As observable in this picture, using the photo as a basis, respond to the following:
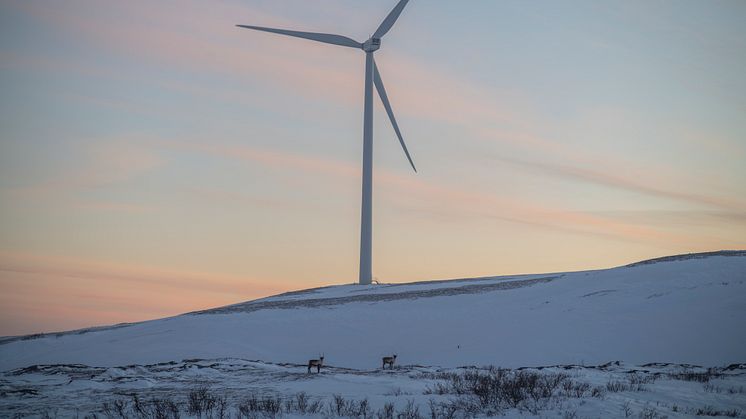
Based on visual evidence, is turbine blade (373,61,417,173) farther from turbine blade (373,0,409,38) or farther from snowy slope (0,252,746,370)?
snowy slope (0,252,746,370)

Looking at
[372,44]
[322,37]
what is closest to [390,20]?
[372,44]

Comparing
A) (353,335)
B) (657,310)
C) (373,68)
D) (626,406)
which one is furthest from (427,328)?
(373,68)

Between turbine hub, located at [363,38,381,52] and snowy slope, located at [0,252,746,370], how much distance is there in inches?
1005

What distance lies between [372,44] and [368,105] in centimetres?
512

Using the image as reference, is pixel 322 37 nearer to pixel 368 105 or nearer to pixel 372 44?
pixel 372 44

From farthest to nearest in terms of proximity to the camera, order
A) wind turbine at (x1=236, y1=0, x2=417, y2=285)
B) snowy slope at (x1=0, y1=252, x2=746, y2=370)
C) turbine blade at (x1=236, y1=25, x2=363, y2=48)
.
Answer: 1. turbine blade at (x1=236, y1=25, x2=363, y2=48)
2. wind turbine at (x1=236, y1=0, x2=417, y2=285)
3. snowy slope at (x1=0, y1=252, x2=746, y2=370)

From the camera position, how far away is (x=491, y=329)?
106ft

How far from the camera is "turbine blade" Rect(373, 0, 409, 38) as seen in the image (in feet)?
Answer: 195

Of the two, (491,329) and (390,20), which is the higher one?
(390,20)

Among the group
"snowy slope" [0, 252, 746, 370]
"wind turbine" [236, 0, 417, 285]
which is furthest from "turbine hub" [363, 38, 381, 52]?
"snowy slope" [0, 252, 746, 370]

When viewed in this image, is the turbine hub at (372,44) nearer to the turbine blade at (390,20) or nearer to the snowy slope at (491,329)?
the turbine blade at (390,20)

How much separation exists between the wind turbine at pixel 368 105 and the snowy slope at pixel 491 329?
16130mm

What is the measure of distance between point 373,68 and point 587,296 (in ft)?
101

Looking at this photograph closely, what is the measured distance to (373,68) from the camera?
5953 centimetres
